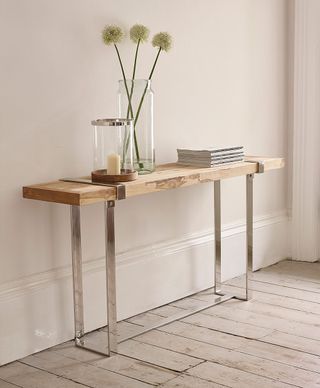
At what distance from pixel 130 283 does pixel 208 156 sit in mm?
682

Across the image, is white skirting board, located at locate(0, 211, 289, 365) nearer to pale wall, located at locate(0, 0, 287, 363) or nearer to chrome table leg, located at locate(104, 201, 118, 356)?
pale wall, located at locate(0, 0, 287, 363)

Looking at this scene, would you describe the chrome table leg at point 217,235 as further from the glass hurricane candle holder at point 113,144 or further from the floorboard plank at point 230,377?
the floorboard plank at point 230,377

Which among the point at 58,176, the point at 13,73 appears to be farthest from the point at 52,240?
the point at 13,73

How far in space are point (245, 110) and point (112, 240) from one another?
1438 mm

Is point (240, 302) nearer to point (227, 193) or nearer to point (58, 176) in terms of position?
point (227, 193)

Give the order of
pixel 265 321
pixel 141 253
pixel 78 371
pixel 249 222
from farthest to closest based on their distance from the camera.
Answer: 1. pixel 249 222
2. pixel 141 253
3. pixel 265 321
4. pixel 78 371

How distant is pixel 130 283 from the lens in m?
3.29

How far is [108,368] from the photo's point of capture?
2748 mm

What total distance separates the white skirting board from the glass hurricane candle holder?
495mm

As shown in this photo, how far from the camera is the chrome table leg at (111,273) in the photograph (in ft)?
9.16

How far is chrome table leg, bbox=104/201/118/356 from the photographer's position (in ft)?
9.16

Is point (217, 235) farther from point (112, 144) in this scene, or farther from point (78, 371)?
point (78, 371)

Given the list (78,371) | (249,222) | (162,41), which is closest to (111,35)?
(162,41)

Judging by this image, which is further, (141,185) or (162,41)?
(162,41)
